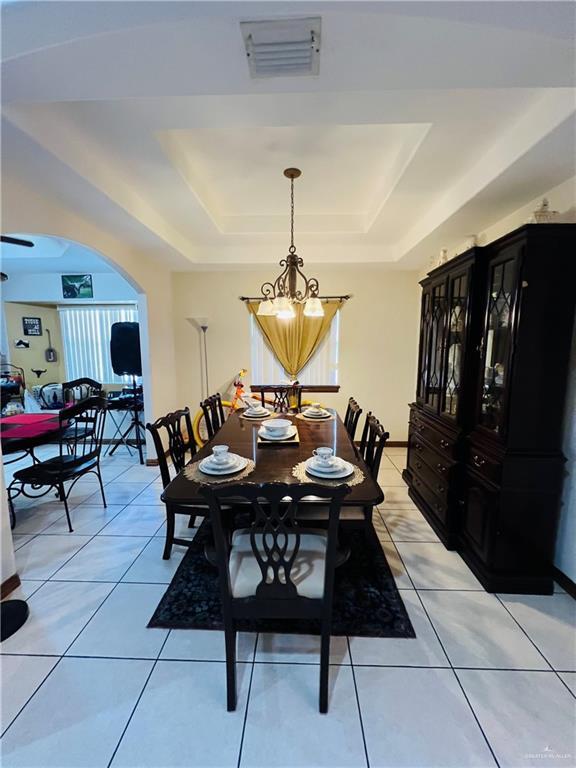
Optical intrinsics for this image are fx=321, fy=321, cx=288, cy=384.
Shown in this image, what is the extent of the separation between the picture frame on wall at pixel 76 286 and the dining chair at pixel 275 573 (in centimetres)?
464

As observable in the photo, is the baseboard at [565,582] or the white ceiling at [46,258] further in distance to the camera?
the white ceiling at [46,258]

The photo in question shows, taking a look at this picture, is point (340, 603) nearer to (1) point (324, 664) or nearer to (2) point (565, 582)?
(1) point (324, 664)

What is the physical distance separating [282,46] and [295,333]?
331 cm

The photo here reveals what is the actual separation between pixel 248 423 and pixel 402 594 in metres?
1.73

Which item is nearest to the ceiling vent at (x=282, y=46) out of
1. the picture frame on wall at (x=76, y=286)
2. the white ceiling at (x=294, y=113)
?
the white ceiling at (x=294, y=113)

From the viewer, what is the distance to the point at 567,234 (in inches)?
67.7

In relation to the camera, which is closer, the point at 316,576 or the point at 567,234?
the point at 316,576

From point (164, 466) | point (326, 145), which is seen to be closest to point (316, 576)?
point (164, 466)

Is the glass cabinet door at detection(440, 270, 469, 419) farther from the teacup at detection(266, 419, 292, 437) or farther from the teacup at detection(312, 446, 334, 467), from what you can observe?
the teacup at detection(266, 419, 292, 437)

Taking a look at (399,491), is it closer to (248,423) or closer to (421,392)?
(421,392)

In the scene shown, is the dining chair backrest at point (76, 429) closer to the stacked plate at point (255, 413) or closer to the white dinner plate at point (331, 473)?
the stacked plate at point (255, 413)

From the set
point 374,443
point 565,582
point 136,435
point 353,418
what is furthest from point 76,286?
point 565,582

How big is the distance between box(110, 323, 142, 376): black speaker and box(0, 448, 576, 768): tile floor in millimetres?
2601

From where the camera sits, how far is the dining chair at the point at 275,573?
1153 millimetres
